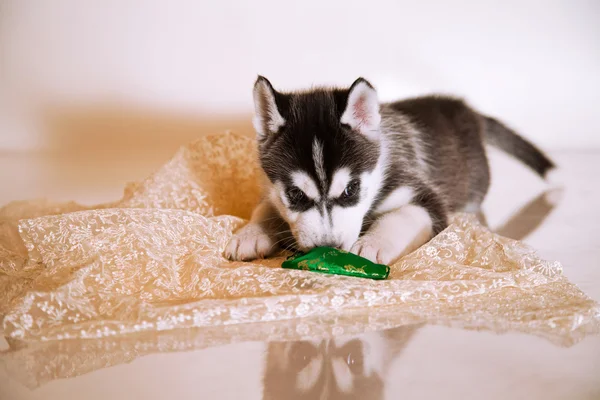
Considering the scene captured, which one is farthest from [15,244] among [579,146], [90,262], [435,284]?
[579,146]

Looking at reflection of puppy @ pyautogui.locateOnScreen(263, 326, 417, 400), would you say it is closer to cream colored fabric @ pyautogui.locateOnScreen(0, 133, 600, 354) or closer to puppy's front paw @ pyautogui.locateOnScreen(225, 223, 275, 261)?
cream colored fabric @ pyautogui.locateOnScreen(0, 133, 600, 354)

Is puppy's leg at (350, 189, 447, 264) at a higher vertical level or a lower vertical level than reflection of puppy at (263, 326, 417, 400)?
higher

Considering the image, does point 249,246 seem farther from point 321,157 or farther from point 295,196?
point 321,157

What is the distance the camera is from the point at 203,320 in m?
1.80

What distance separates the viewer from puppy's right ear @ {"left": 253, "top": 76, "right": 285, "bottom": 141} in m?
2.43

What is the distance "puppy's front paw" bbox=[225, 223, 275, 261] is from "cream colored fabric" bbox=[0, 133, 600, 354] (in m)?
0.06

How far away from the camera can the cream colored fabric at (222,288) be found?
177 centimetres

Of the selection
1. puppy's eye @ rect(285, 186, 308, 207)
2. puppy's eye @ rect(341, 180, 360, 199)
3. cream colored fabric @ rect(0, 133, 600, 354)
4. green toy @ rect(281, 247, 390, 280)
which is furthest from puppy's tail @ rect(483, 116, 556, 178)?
green toy @ rect(281, 247, 390, 280)

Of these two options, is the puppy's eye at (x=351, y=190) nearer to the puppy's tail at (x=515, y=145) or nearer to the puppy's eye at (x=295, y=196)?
the puppy's eye at (x=295, y=196)

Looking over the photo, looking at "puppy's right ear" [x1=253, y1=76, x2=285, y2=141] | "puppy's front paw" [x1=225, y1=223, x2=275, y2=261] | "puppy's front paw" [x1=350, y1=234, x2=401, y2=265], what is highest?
"puppy's right ear" [x1=253, y1=76, x2=285, y2=141]

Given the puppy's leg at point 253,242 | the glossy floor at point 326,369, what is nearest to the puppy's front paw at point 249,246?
the puppy's leg at point 253,242

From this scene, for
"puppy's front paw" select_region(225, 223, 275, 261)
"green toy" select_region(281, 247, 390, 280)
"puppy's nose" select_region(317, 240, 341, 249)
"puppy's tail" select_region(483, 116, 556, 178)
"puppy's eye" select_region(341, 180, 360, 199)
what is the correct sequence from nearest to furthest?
"green toy" select_region(281, 247, 390, 280) < "puppy's nose" select_region(317, 240, 341, 249) < "puppy's eye" select_region(341, 180, 360, 199) < "puppy's front paw" select_region(225, 223, 275, 261) < "puppy's tail" select_region(483, 116, 556, 178)

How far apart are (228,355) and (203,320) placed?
0.59ft

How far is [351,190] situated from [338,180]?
0.10m
